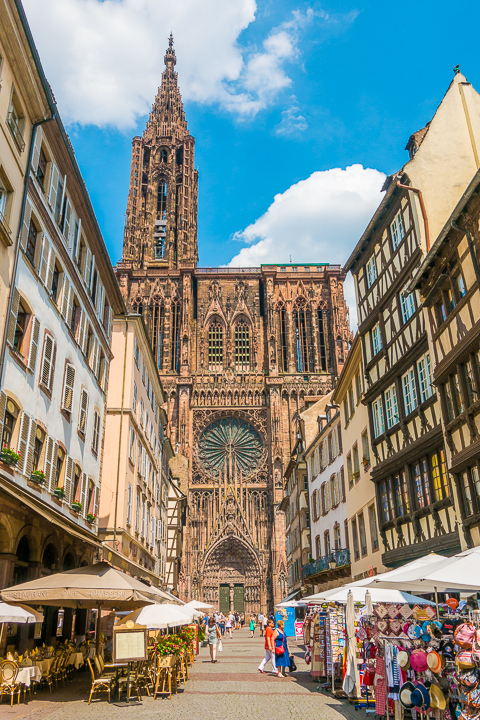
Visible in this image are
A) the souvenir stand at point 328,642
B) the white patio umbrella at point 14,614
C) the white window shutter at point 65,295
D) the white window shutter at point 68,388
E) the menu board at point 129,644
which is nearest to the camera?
the white patio umbrella at point 14,614

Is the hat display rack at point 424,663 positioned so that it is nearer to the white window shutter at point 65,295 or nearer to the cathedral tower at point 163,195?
the white window shutter at point 65,295

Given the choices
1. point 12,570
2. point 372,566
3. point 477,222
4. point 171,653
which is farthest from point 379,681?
point 372,566

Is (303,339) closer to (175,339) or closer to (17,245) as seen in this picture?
(175,339)

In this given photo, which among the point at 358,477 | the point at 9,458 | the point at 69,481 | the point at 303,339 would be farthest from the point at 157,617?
the point at 303,339

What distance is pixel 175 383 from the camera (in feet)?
190

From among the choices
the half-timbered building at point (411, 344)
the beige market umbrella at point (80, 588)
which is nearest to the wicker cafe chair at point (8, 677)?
the beige market umbrella at point (80, 588)

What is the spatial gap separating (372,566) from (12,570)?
460 inches

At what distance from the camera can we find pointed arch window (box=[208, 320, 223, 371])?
199 ft

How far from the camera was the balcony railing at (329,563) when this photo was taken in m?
24.9

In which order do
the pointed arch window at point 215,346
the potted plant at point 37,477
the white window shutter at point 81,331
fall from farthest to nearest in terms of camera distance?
the pointed arch window at point 215,346 → the white window shutter at point 81,331 → the potted plant at point 37,477

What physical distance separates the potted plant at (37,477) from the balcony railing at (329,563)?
13.8 metres

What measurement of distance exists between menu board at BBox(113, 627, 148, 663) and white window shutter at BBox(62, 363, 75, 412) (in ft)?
22.9

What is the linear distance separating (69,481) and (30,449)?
350 centimetres

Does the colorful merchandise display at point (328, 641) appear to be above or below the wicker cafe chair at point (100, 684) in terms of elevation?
above
